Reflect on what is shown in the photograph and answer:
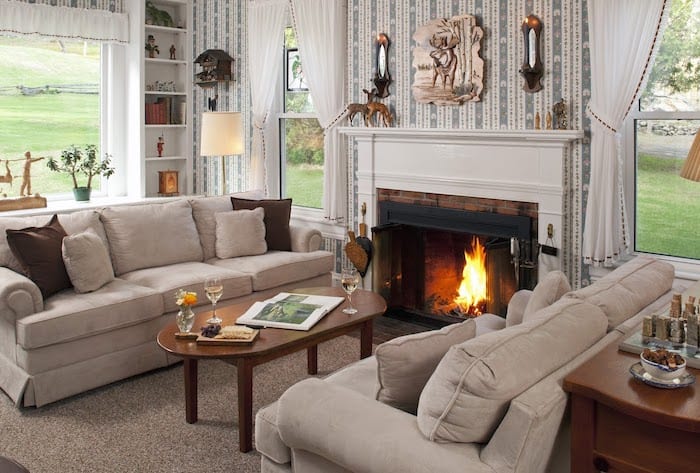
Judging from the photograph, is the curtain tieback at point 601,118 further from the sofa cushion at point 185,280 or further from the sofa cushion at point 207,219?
the sofa cushion at point 207,219

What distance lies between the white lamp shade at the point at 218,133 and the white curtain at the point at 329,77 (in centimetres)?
79

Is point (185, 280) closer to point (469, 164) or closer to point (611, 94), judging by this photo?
point (469, 164)

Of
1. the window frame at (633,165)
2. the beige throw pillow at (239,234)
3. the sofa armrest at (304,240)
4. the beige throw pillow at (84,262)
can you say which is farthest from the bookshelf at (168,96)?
the window frame at (633,165)

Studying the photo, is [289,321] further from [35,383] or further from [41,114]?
[41,114]

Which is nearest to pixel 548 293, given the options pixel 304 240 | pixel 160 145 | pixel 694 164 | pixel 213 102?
pixel 694 164

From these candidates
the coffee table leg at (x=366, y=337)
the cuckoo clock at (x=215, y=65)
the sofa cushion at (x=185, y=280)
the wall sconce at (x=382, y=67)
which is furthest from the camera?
the cuckoo clock at (x=215, y=65)

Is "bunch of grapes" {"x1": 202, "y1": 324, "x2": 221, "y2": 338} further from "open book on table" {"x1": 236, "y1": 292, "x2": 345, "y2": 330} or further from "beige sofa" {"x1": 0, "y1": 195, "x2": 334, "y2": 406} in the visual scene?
"beige sofa" {"x1": 0, "y1": 195, "x2": 334, "y2": 406}

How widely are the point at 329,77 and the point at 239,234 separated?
1.51 metres

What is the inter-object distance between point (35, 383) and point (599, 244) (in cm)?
323

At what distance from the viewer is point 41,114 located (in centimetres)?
621

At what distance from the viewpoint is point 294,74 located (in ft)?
20.5

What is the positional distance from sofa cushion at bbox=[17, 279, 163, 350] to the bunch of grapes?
77 centimetres

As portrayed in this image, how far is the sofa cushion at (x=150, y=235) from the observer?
15.3 ft

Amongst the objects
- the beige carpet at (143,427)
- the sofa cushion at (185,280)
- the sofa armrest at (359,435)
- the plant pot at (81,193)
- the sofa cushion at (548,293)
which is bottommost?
the beige carpet at (143,427)
